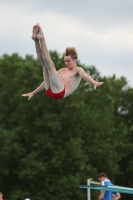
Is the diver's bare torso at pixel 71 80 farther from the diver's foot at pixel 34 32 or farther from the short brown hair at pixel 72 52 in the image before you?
the diver's foot at pixel 34 32

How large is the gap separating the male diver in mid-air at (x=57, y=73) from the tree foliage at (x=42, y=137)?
34954 mm

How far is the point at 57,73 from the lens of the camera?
11.5 m

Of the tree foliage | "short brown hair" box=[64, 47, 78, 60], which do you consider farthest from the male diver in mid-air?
the tree foliage

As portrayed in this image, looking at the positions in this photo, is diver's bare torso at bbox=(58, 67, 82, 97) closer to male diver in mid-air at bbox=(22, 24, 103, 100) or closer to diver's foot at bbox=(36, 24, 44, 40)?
male diver in mid-air at bbox=(22, 24, 103, 100)

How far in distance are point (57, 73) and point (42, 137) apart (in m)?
36.3

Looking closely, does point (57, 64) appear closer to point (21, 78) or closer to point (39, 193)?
point (21, 78)

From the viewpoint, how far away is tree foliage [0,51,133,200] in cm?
4762

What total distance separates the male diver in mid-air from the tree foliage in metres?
35.0

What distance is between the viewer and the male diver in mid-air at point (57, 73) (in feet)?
36.1

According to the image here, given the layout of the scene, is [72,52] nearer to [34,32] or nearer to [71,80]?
[71,80]

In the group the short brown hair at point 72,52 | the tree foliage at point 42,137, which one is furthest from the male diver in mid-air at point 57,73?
the tree foliage at point 42,137

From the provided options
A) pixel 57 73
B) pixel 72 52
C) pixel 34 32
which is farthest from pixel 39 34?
pixel 72 52

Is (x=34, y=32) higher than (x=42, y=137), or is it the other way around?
(x=42, y=137)

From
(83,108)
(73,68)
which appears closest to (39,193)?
(83,108)
